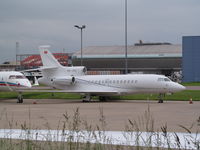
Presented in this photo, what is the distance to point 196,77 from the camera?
71.8m

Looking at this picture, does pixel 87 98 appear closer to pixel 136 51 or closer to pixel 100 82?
pixel 100 82

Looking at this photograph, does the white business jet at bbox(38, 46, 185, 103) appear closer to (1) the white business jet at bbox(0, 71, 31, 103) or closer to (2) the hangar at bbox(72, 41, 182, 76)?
(1) the white business jet at bbox(0, 71, 31, 103)

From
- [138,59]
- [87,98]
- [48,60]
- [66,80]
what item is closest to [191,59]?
[138,59]

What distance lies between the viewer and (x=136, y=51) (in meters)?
98.6

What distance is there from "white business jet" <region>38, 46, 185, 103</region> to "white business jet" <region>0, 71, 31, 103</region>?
12.2 ft

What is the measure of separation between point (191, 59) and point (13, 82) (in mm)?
48767

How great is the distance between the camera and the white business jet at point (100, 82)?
29.3 metres

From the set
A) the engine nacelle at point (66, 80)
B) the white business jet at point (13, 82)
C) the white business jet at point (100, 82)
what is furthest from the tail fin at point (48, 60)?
the white business jet at point (13, 82)

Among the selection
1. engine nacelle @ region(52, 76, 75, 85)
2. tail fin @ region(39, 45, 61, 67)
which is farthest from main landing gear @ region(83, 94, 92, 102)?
tail fin @ region(39, 45, 61, 67)

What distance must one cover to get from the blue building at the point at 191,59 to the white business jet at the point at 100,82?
41881 mm

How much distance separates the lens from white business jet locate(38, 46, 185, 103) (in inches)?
1155

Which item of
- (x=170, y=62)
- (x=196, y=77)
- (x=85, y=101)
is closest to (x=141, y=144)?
(x=85, y=101)

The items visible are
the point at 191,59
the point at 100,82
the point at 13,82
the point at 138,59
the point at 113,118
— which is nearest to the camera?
the point at 113,118

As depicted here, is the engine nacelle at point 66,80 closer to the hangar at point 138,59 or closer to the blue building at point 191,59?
the blue building at point 191,59
